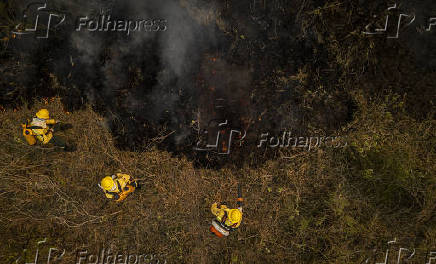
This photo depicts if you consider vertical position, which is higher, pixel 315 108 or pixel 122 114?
pixel 315 108

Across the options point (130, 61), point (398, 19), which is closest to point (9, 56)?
point (130, 61)

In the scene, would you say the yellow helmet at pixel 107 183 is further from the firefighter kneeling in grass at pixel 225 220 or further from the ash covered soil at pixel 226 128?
the firefighter kneeling in grass at pixel 225 220

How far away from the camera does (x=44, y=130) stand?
166 inches

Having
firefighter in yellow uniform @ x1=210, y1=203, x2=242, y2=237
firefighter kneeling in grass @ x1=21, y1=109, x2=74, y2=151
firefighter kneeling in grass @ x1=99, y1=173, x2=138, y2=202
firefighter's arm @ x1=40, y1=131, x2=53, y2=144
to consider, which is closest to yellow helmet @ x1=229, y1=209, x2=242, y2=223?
firefighter in yellow uniform @ x1=210, y1=203, x2=242, y2=237

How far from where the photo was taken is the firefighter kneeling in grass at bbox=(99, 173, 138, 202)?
4.05 meters

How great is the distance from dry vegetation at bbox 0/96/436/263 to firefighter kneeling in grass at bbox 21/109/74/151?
204mm

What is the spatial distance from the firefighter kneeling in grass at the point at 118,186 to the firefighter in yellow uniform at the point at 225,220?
5.51ft

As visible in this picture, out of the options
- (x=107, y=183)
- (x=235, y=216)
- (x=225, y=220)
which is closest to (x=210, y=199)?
(x=225, y=220)

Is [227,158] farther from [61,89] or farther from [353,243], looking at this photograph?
[61,89]

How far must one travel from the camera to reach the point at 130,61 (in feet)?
15.0

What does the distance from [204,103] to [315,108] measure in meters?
2.23

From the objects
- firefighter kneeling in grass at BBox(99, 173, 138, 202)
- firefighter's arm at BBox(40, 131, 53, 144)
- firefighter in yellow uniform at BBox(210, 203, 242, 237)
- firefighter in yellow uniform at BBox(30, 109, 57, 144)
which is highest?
firefighter in yellow uniform at BBox(30, 109, 57, 144)

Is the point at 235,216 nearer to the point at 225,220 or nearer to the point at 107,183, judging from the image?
the point at 225,220

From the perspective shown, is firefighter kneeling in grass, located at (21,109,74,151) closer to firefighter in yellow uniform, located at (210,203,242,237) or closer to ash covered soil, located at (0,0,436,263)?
ash covered soil, located at (0,0,436,263)
